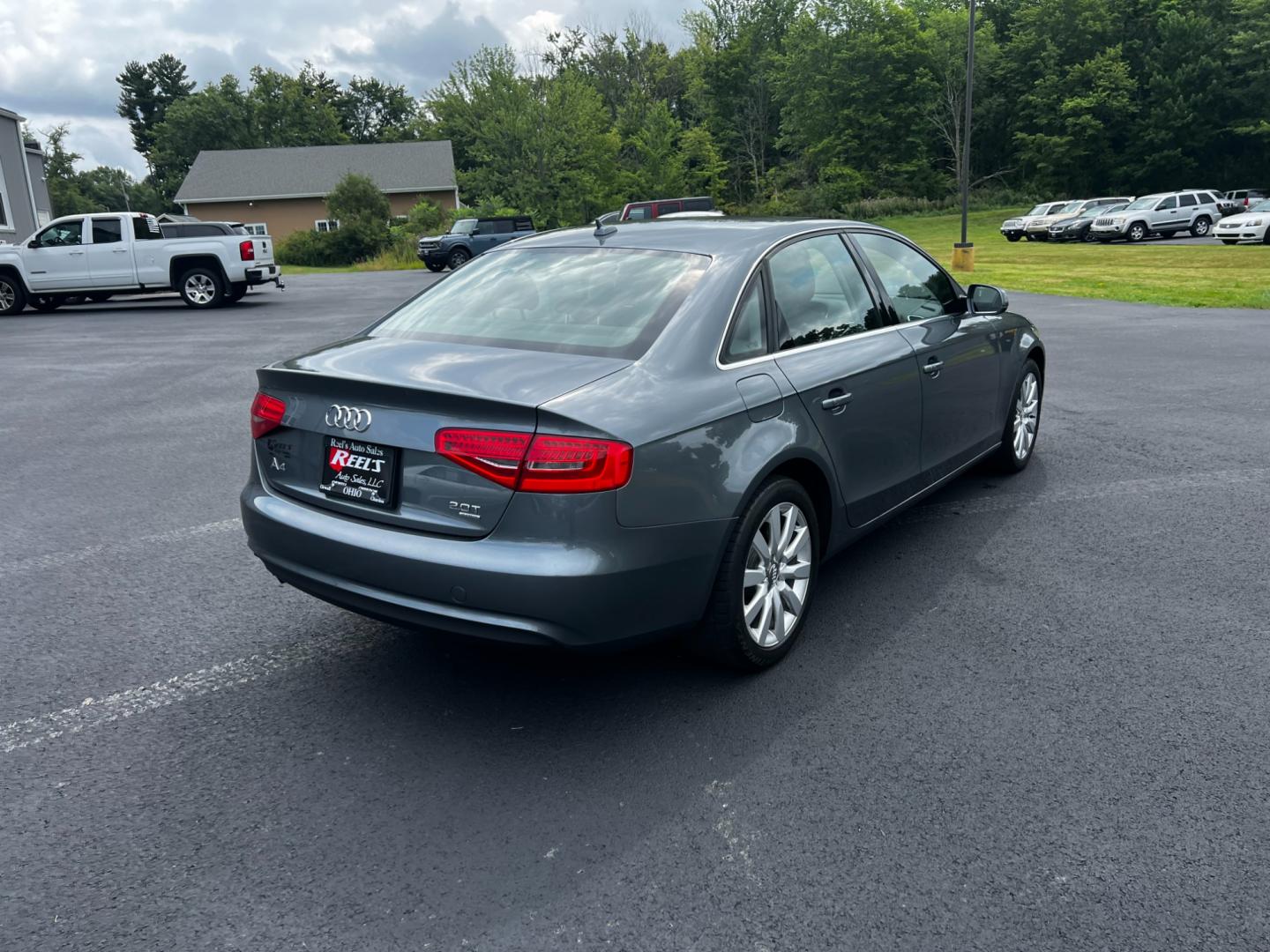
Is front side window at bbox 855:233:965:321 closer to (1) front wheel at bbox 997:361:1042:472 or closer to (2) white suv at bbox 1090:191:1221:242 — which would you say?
(1) front wheel at bbox 997:361:1042:472

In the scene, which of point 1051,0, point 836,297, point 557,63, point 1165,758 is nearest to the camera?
point 1165,758

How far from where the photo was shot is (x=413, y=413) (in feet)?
10.9

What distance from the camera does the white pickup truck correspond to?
20641 millimetres

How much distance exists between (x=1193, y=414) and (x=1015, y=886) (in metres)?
6.86

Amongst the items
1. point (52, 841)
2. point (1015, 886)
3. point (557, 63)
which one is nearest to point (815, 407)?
point (1015, 886)

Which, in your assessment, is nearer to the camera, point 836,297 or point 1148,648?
point 1148,648

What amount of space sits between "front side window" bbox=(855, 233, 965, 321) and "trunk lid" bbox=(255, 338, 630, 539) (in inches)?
80.5

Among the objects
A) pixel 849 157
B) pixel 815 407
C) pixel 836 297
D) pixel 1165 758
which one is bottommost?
pixel 1165 758

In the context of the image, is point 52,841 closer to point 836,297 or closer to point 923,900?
point 923,900

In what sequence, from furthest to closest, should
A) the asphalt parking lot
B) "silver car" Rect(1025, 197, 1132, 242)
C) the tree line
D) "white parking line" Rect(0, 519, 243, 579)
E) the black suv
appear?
the tree line
"silver car" Rect(1025, 197, 1132, 242)
the black suv
"white parking line" Rect(0, 519, 243, 579)
the asphalt parking lot

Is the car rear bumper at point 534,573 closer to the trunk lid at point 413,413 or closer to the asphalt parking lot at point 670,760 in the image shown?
the trunk lid at point 413,413

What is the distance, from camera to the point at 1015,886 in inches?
104

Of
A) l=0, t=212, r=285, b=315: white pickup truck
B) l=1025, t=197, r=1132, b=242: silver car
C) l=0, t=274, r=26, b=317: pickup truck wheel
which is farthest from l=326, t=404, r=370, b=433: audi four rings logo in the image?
l=1025, t=197, r=1132, b=242: silver car

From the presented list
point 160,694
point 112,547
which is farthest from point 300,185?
point 160,694
